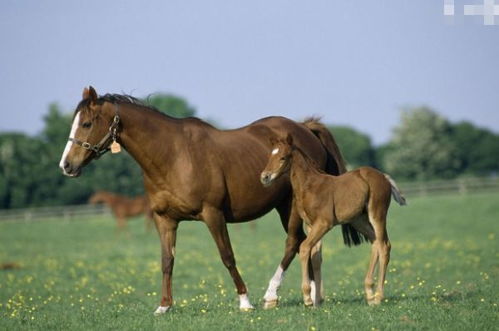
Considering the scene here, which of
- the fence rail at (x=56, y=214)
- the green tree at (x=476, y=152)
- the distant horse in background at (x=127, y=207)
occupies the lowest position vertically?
the green tree at (x=476, y=152)

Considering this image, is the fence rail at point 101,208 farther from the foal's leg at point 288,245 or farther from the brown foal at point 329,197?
the brown foal at point 329,197

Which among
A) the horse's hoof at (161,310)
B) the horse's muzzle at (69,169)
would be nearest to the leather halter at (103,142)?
the horse's muzzle at (69,169)

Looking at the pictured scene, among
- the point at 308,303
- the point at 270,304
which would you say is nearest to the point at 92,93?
the point at 270,304

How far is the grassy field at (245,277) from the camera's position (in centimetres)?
929

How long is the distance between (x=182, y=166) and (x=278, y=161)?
4.01 ft

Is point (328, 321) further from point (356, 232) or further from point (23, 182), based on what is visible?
point (23, 182)

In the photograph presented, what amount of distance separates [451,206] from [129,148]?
36.8 m

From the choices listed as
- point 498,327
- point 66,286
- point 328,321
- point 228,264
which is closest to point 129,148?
point 228,264

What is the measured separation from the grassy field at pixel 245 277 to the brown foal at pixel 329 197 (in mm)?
662

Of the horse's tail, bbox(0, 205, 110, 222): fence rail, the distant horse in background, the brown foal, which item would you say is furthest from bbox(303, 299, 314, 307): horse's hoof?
bbox(0, 205, 110, 222): fence rail

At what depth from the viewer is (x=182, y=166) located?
10055 mm

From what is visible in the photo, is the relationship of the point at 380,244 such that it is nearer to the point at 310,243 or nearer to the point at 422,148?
the point at 310,243

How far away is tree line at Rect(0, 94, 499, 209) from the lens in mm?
68750

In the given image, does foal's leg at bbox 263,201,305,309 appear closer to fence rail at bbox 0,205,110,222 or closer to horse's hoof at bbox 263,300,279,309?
horse's hoof at bbox 263,300,279,309
